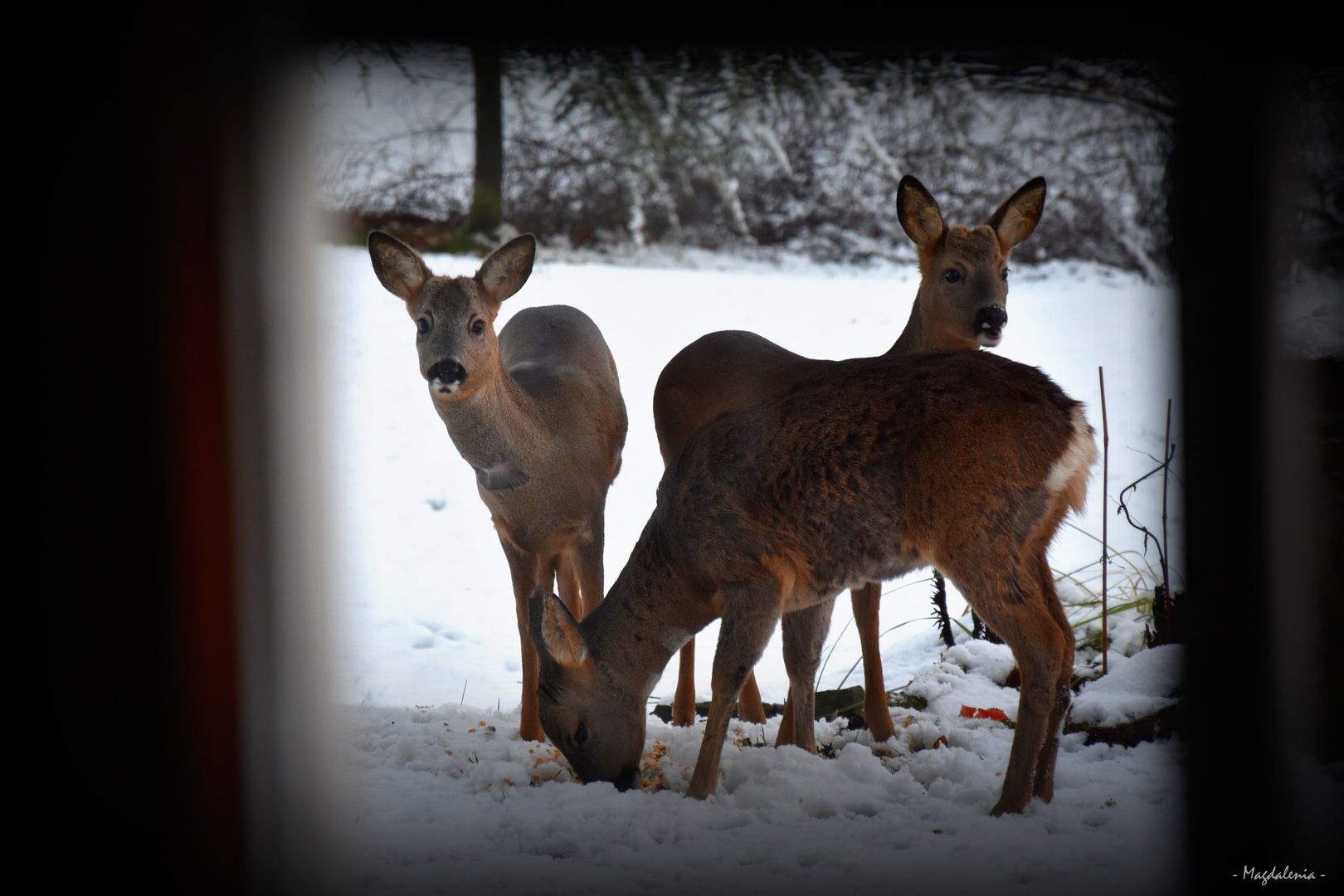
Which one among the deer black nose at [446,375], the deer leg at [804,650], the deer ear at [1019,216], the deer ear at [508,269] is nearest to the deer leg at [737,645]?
the deer leg at [804,650]

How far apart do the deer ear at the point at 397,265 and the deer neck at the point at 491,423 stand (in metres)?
0.47

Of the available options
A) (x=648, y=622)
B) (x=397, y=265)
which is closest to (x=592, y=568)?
(x=648, y=622)

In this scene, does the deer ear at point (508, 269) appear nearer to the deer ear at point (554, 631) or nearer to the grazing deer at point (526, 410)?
the grazing deer at point (526, 410)

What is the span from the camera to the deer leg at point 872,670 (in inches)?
171

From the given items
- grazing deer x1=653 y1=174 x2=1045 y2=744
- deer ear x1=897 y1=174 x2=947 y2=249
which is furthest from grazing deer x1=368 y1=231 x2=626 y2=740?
deer ear x1=897 y1=174 x2=947 y2=249

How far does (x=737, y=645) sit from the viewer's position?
3602 mm

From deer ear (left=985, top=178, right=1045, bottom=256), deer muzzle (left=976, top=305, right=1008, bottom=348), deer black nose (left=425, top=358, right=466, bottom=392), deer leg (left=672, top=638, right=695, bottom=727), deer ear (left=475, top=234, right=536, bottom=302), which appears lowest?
deer leg (left=672, top=638, right=695, bottom=727)

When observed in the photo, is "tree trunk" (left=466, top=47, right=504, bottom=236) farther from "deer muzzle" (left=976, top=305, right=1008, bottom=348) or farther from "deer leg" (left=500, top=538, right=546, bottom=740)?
"deer muzzle" (left=976, top=305, right=1008, bottom=348)

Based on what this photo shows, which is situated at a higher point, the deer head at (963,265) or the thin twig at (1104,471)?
the deer head at (963,265)

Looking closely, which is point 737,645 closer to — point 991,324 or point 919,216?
point 991,324

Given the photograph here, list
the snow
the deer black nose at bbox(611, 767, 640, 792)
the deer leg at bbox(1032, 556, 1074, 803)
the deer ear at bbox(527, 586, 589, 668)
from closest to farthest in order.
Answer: the deer leg at bbox(1032, 556, 1074, 803) < the deer ear at bbox(527, 586, 589, 668) < the deer black nose at bbox(611, 767, 640, 792) < the snow

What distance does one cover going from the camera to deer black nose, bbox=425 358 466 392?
3771 mm

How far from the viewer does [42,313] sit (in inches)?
70.7

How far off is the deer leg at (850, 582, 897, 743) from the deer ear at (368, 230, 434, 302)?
2313 millimetres
